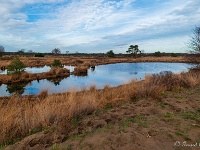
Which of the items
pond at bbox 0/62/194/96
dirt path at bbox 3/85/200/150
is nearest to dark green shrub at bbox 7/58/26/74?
pond at bbox 0/62/194/96

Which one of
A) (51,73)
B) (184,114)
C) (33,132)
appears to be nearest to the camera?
(33,132)

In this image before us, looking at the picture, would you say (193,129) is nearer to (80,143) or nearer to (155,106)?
(155,106)

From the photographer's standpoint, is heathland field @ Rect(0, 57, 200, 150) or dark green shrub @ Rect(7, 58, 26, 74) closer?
heathland field @ Rect(0, 57, 200, 150)

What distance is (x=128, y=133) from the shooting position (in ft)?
13.8

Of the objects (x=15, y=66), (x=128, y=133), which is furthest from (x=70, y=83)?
(x=128, y=133)

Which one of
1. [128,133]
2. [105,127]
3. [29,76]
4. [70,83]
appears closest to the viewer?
[128,133]

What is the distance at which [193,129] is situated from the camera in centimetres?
453

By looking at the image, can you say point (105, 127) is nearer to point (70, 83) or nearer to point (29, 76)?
point (70, 83)

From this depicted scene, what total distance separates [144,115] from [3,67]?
36.0m

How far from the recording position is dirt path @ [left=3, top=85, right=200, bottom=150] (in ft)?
12.4

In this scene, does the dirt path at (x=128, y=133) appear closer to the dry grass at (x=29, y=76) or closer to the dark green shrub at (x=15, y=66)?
the dry grass at (x=29, y=76)

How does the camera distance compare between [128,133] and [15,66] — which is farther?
[15,66]

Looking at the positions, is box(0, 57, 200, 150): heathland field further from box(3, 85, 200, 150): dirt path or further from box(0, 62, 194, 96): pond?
box(0, 62, 194, 96): pond

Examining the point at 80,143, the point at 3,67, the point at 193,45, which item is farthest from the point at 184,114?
the point at 3,67
